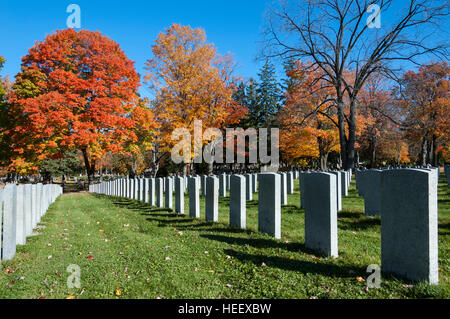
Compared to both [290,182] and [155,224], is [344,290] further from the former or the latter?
[290,182]

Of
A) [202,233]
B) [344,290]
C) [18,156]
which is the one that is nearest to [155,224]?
[202,233]

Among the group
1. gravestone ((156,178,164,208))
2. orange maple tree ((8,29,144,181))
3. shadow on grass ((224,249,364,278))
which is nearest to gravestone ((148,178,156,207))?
gravestone ((156,178,164,208))

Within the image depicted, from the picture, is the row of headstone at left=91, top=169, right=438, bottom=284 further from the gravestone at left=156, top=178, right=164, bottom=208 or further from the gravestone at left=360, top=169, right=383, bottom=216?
the gravestone at left=156, top=178, right=164, bottom=208

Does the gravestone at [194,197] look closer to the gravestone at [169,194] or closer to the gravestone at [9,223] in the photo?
the gravestone at [169,194]

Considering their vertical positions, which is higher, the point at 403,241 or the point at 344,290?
the point at 403,241

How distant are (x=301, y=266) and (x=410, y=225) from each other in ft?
4.46

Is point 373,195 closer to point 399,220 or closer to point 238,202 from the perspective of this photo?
point 238,202

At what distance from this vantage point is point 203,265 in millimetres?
3666

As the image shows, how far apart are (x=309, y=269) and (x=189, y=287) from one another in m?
1.52

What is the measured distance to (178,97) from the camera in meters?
18.2

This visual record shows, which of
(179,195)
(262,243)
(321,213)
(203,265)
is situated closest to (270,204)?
(262,243)

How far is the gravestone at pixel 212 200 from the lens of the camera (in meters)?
6.43

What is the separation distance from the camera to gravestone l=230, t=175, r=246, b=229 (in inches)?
222

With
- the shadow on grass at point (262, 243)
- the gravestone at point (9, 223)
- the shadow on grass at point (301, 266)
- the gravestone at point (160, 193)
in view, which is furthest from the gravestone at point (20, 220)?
the gravestone at point (160, 193)
